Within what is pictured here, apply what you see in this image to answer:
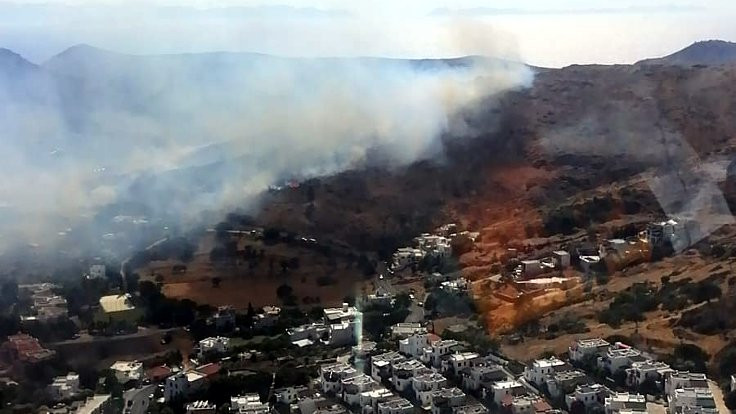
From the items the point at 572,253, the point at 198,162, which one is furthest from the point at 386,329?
the point at 198,162

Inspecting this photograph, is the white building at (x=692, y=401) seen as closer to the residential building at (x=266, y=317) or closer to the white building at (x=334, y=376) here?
the white building at (x=334, y=376)

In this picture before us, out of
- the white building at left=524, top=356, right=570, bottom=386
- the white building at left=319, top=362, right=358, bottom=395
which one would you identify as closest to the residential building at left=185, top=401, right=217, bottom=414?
the white building at left=319, top=362, right=358, bottom=395

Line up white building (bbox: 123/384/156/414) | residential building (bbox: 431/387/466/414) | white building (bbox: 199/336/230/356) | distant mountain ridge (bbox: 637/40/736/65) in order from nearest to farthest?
residential building (bbox: 431/387/466/414), white building (bbox: 123/384/156/414), white building (bbox: 199/336/230/356), distant mountain ridge (bbox: 637/40/736/65)

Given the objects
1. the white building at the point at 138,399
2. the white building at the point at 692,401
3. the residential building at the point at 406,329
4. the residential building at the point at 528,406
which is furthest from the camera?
the residential building at the point at 406,329

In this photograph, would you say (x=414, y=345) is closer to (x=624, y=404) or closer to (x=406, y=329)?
(x=406, y=329)

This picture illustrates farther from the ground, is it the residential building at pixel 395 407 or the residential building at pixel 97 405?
the residential building at pixel 97 405

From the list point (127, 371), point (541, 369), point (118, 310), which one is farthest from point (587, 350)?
point (118, 310)

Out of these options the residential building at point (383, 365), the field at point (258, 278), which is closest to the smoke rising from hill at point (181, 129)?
the field at point (258, 278)

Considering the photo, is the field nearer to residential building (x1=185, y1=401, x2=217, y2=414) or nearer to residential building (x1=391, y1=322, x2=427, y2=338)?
residential building (x1=391, y1=322, x2=427, y2=338)
